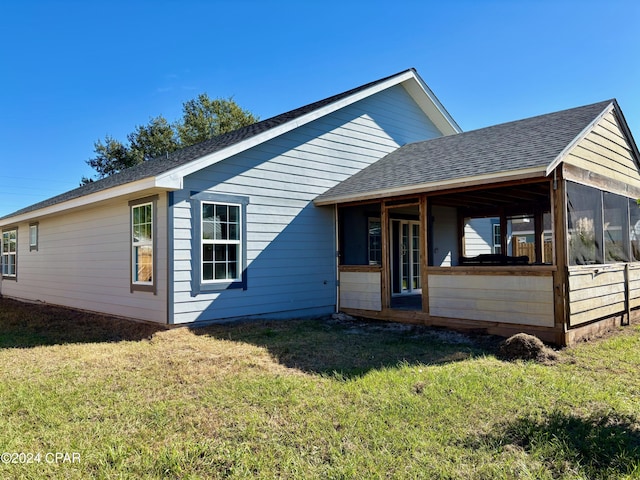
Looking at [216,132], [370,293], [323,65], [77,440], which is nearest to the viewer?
[77,440]

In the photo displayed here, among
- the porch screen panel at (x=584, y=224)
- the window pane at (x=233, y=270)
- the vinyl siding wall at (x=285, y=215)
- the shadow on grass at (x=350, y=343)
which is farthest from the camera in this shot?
the window pane at (x=233, y=270)

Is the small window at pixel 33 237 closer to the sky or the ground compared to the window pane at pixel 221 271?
closer to the sky

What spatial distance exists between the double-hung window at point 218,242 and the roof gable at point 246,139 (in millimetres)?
663

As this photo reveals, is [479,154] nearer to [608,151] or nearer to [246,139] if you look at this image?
[608,151]

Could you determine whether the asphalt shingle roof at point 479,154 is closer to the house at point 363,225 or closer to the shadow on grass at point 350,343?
the house at point 363,225

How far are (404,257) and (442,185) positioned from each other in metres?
4.66

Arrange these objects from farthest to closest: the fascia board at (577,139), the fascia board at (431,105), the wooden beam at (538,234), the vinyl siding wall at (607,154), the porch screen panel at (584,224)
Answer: the fascia board at (431,105)
the wooden beam at (538,234)
the vinyl siding wall at (607,154)
the porch screen panel at (584,224)
the fascia board at (577,139)

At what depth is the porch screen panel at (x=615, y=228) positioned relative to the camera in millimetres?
8035

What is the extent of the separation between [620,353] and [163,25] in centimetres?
1534

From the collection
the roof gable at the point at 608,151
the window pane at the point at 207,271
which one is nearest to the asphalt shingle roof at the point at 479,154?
the roof gable at the point at 608,151

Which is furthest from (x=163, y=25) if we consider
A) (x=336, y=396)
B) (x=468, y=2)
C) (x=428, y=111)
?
(x=336, y=396)

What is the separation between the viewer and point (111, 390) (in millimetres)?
4555

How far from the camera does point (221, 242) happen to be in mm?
8227

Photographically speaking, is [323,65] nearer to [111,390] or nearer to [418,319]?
[418,319]
